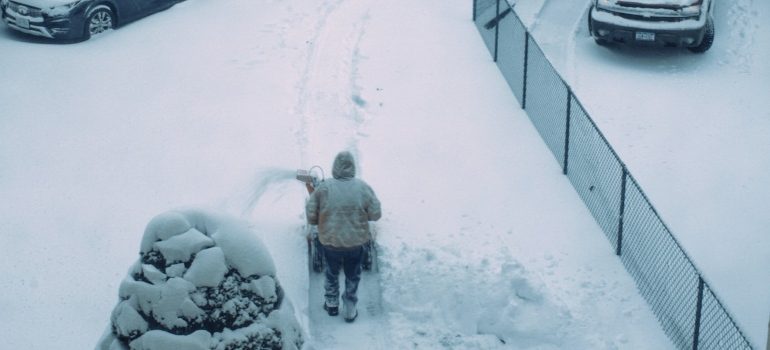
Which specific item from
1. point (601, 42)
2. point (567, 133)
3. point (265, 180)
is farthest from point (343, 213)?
point (601, 42)

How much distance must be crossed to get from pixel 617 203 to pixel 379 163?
9.75 ft

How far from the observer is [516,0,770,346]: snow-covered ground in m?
10.9

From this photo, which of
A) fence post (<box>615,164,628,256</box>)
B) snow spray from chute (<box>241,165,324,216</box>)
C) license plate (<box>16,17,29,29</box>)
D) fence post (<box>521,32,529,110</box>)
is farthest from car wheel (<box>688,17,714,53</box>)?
license plate (<box>16,17,29,29</box>)

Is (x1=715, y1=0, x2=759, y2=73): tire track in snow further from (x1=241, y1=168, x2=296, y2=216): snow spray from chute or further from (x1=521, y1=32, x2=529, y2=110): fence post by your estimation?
(x1=241, y1=168, x2=296, y2=216): snow spray from chute

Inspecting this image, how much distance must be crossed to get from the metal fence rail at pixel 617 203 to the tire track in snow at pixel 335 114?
229 centimetres

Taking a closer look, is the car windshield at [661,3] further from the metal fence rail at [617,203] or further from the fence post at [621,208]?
the fence post at [621,208]

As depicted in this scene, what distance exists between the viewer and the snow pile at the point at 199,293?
6.05 meters

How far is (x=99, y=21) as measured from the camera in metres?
16.4

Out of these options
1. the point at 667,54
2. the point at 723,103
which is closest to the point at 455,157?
the point at 723,103

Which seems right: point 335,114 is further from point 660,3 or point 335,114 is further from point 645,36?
point 660,3

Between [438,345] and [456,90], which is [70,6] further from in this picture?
[438,345]

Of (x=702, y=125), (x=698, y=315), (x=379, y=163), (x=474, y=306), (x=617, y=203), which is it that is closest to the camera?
(x=698, y=315)

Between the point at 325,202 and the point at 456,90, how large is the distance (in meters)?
5.93

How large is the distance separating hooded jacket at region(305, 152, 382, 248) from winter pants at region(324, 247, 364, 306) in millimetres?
111
